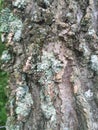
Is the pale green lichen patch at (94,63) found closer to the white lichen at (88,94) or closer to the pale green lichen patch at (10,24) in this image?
the white lichen at (88,94)

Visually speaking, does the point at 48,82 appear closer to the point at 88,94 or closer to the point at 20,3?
the point at 88,94

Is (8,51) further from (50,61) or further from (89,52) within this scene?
(89,52)

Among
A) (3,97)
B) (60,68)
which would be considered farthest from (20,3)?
(3,97)

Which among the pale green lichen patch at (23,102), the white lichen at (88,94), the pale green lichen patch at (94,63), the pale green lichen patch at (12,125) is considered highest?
the pale green lichen patch at (94,63)

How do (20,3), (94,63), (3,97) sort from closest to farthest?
(94,63), (20,3), (3,97)

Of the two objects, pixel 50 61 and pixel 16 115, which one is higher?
pixel 50 61

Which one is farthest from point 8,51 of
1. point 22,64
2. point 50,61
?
point 50,61

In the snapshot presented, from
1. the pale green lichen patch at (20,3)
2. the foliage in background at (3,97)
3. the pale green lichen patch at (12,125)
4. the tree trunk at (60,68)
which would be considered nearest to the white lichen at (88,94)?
the tree trunk at (60,68)
